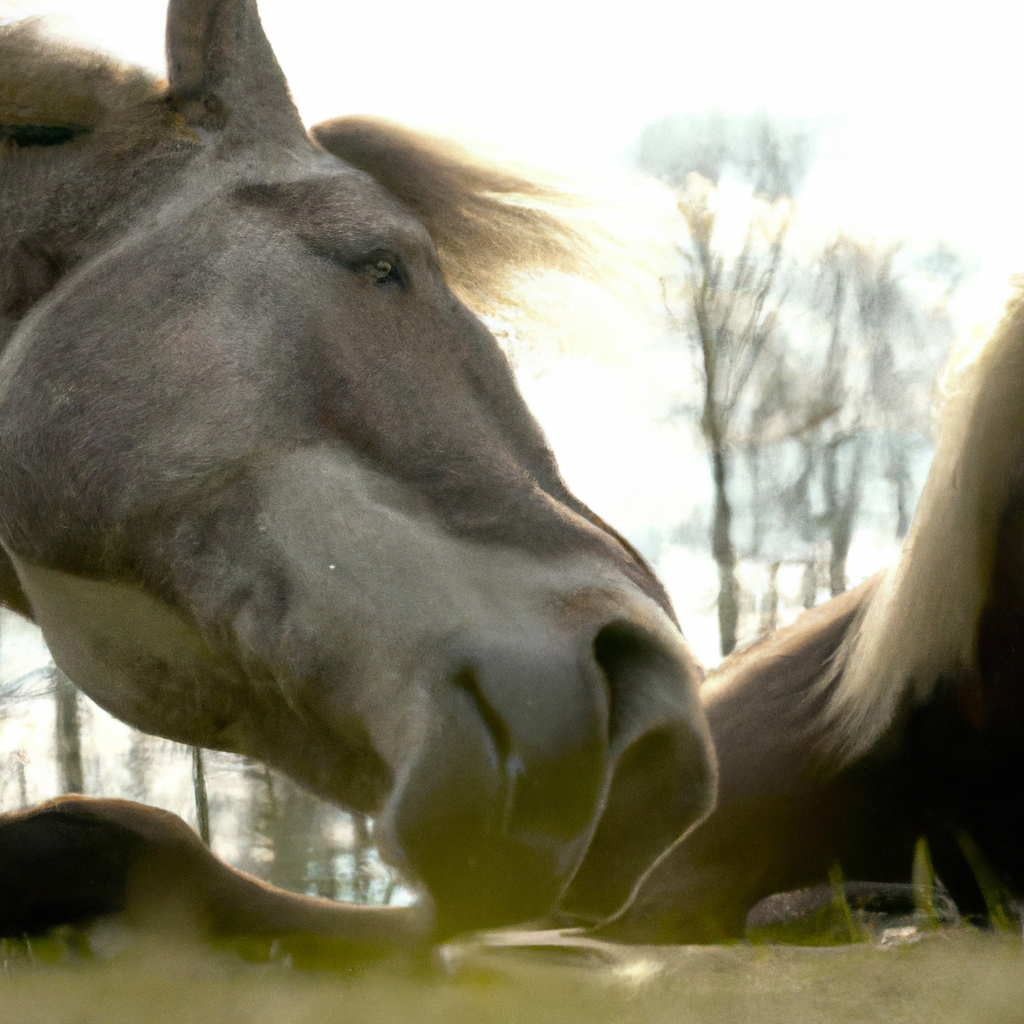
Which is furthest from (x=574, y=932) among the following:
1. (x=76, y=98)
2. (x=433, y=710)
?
(x=76, y=98)

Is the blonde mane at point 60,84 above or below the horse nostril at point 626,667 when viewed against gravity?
above

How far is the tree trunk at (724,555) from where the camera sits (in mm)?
5863

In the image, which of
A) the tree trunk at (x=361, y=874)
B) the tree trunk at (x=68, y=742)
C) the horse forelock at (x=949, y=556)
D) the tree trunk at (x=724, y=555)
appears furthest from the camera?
the tree trunk at (x=361, y=874)

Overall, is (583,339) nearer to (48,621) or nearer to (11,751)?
(48,621)

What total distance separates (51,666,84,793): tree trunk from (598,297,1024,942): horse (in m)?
5.00

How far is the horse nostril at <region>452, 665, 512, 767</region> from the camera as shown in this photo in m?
1.08

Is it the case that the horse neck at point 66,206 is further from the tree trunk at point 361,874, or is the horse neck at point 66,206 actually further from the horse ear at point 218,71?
the tree trunk at point 361,874

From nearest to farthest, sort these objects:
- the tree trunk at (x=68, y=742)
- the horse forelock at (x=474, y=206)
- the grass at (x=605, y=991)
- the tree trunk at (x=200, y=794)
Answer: the grass at (x=605, y=991) < the horse forelock at (x=474, y=206) < the tree trunk at (x=200, y=794) < the tree trunk at (x=68, y=742)

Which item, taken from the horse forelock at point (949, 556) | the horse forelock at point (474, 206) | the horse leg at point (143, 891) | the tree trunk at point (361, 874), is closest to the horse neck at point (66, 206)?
the horse forelock at point (474, 206)

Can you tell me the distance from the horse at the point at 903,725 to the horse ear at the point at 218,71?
1.28 meters

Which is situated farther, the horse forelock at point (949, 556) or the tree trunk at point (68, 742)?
the tree trunk at point (68, 742)

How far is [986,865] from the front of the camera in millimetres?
1620

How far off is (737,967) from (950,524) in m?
0.92

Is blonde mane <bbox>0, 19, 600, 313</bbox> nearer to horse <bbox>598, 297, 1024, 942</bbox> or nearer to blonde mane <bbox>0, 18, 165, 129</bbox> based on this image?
blonde mane <bbox>0, 18, 165, 129</bbox>
